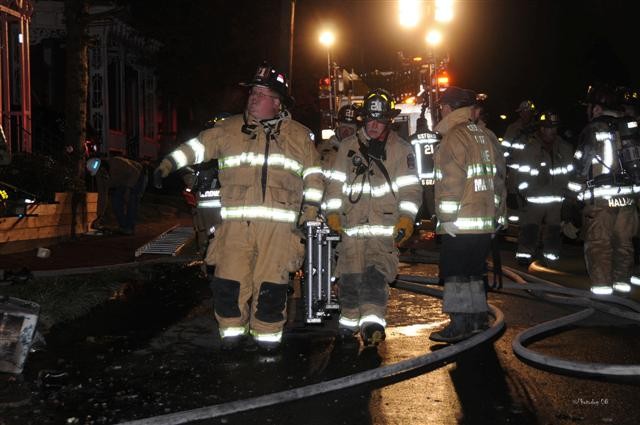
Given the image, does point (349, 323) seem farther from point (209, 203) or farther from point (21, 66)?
point (21, 66)

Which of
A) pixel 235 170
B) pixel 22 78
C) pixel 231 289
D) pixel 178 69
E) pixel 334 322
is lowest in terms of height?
pixel 334 322

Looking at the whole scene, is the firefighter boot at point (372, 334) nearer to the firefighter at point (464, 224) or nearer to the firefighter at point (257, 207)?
the firefighter at point (464, 224)

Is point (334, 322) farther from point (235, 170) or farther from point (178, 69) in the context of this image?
point (178, 69)

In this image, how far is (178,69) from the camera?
89.8 ft

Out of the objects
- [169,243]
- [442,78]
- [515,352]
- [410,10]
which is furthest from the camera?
[410,10]

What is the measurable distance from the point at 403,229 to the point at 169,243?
6442mm

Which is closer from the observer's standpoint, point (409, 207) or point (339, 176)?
point (409, 207)

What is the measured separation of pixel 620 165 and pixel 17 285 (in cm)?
583

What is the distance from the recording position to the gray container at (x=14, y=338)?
508 centimetres

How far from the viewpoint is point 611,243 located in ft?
25.3

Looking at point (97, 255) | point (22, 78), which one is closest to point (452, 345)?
point (97, 255)

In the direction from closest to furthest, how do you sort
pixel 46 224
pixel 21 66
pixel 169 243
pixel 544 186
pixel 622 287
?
pixel 622 287
pixel 544 186
pixel 169 243
pixel 46 224
pixel 21 66

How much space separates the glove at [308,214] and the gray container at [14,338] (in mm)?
2035

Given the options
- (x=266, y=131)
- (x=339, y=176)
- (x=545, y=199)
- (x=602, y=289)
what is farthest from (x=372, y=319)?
(x=545, y=199)
